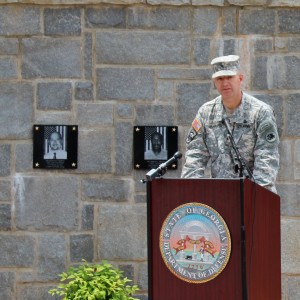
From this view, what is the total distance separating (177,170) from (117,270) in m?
0.84

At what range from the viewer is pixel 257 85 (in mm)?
7035

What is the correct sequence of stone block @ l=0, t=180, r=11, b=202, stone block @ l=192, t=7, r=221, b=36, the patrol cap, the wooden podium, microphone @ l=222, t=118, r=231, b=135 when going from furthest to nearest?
stone block @ l=192, t=7, r=221, b=36 → stone block @ l=0, t=180, r=11, b=202 → the patrol cap → microphone @ l=222, t=118, r=231, b=135 → the wooden podium

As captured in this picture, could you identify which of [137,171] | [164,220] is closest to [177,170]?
[137,171]

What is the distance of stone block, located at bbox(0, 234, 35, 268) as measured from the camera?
6934 mm

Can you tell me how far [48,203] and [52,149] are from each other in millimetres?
388

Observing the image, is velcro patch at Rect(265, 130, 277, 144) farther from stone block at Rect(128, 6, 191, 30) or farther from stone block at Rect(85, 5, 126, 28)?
stone block at Rect(85, 5, 126, 28)

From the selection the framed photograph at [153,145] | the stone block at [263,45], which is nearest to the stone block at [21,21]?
the framed photograph at [153,145]

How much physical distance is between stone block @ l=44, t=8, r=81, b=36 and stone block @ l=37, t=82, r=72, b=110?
0.37m

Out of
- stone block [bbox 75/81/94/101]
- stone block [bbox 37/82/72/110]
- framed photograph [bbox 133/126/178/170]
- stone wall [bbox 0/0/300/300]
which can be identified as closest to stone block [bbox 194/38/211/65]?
stone wall [bbox 0/0/300/300]

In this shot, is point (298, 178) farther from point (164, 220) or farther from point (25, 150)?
point (164, 220)

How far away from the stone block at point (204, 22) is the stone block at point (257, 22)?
0.21 m

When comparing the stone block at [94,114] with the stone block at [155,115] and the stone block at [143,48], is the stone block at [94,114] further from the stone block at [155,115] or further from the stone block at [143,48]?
the stone block at [143,48]

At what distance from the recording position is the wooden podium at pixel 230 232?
468 centimetres

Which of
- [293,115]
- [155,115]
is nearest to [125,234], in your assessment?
[155,115]
